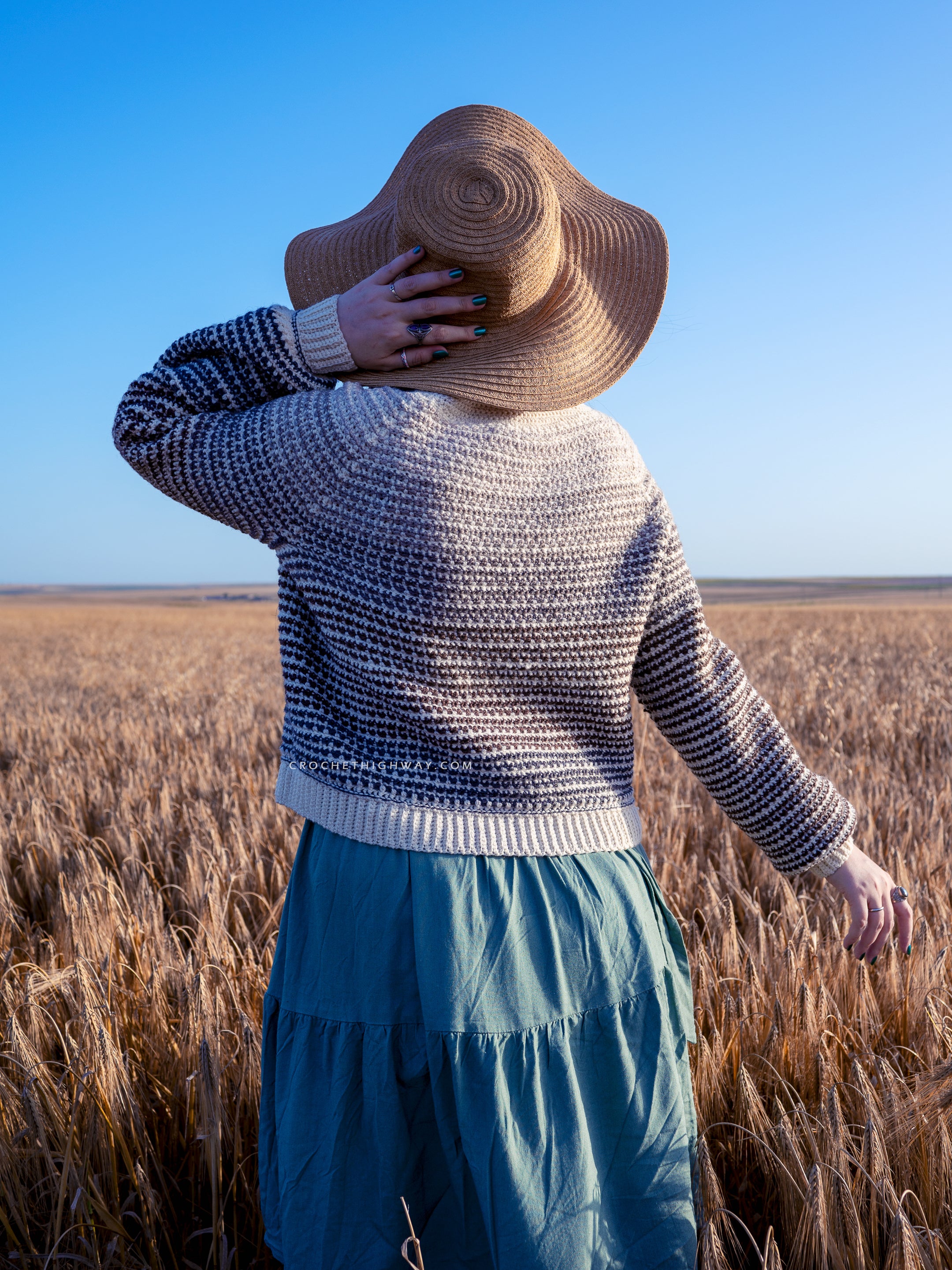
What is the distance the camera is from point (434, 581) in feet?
3.32

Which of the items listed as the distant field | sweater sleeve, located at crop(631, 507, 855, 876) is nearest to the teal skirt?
sweater sleeve, located at crop(631, 507, 855, 876)

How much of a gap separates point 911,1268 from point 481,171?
1.55m

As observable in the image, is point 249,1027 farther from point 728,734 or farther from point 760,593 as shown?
point 760,593

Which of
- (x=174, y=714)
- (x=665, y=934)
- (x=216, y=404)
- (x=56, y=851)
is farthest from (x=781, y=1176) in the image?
(x=174, y=714)

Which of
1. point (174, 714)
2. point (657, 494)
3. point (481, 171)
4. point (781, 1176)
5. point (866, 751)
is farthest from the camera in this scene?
point (174, 714)

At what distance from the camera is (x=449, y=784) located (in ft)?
3.49

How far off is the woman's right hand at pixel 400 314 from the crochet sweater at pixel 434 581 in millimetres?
29

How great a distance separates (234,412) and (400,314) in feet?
0.87

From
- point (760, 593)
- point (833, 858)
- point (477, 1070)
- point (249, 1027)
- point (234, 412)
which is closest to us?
point (477, 1070)

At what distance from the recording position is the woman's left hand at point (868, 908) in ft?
4.12

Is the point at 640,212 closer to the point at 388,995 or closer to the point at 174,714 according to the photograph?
the point at 388,995

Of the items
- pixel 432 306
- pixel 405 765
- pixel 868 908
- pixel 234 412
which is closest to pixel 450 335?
pixel 432 306

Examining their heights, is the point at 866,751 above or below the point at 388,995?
below

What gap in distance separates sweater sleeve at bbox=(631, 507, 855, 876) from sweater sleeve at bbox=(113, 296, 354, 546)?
521 millimetres
